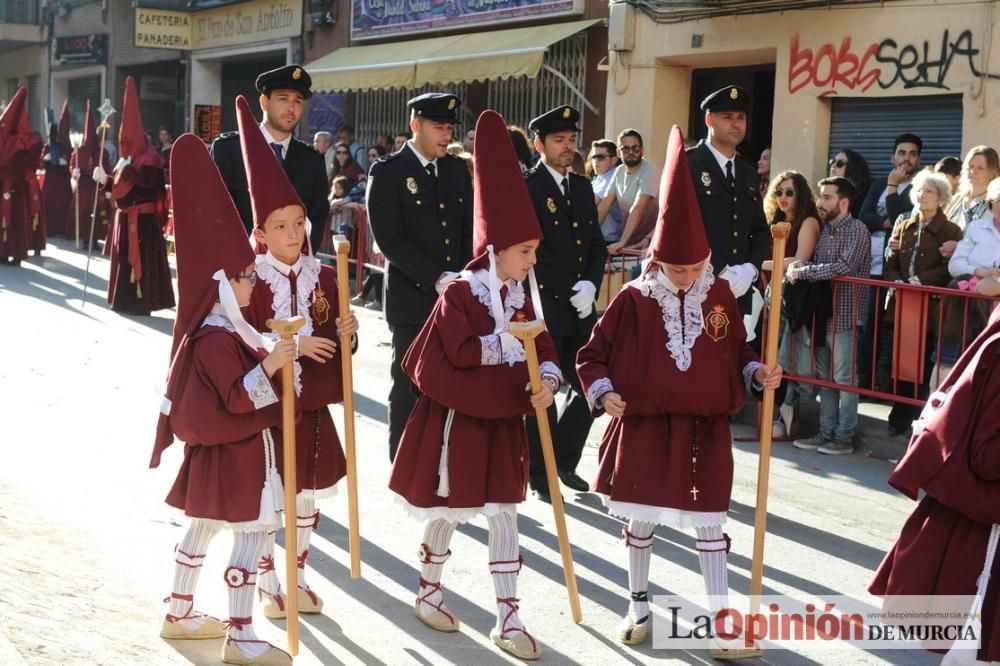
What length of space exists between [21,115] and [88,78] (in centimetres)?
1833

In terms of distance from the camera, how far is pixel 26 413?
891 centimetres

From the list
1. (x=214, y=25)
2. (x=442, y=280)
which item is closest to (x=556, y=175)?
(x=442, y=280)

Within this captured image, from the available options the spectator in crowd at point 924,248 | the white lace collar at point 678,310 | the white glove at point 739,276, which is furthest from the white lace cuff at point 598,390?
the spectator in crowd at point 924,248

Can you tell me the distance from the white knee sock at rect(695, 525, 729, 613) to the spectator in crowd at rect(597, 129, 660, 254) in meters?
6.45

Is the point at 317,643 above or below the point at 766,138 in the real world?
below

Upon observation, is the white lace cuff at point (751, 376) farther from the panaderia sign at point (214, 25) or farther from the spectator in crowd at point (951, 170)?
the panaderia sign at point (214, 25)

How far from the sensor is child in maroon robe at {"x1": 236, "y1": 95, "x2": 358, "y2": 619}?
201 inches

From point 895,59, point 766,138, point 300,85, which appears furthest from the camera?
point 766,138

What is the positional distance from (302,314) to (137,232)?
33.5 ft

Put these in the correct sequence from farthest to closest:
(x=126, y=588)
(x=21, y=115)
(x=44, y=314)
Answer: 1. (x=21, y=115)
2. (x=44, y=314)
3. (x=126, y=588)

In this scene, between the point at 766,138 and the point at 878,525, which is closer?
the point at 878,525

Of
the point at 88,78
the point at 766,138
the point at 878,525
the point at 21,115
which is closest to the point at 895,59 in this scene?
the point at 766,138

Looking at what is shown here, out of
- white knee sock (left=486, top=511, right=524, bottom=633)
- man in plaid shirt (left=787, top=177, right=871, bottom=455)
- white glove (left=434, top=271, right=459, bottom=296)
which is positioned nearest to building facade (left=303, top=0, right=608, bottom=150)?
man in plaid shirt (left=787, top=177, right=871, bottom=455)

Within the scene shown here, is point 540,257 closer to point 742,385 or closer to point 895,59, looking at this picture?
point 742,385
